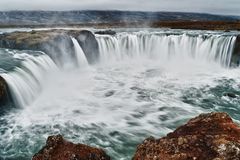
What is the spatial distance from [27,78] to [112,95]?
15.5 ft

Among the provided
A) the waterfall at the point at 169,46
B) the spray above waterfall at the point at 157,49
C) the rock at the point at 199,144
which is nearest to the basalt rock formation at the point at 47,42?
the spray above waterfall at the point at 157,49

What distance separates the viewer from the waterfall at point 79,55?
86.3 feet

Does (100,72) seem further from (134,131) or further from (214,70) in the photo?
(134,131)

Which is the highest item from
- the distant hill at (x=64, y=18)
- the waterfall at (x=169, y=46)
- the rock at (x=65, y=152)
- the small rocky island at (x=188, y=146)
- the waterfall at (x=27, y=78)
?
the small rocky island at (x=188, y=146)

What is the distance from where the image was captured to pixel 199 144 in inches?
219

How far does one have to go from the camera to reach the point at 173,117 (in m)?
13.8

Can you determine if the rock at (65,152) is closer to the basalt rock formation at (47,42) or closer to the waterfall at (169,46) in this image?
the basalt rock formation at (47,42)

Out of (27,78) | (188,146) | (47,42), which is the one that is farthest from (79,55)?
(188,146)

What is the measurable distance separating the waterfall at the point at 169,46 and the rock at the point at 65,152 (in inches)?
896

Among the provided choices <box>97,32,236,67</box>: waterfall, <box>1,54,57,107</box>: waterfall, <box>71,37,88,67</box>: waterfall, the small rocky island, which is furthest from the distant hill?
the small rocky island

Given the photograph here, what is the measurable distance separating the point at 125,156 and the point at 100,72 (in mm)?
15593

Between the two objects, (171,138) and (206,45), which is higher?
(171,138)

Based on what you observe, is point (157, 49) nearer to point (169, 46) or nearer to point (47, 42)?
point (169, 46)

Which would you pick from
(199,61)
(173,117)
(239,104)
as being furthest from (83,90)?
(199,61)
